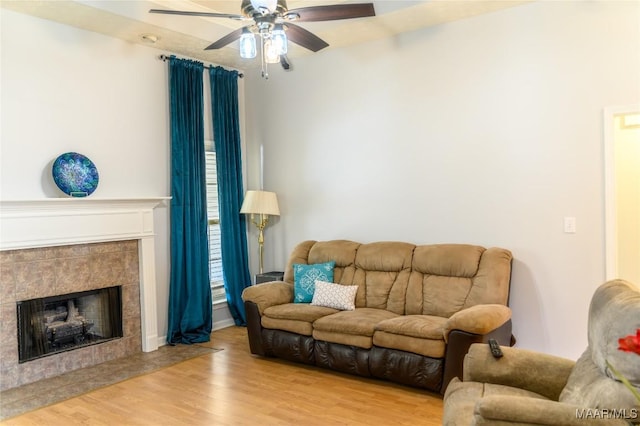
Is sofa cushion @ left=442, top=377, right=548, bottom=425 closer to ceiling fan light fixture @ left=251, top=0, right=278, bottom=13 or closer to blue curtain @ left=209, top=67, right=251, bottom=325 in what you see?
ceiling fan light fixture @ left=251, top=0, right=278, bottom=13

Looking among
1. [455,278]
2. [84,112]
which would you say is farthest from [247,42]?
→ [455,278]

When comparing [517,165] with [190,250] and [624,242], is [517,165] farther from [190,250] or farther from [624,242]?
[190,250]

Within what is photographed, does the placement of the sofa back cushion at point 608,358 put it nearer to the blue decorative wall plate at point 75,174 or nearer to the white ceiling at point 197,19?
the white ceiling at point 197,19

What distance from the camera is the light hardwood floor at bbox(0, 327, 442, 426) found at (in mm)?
3266

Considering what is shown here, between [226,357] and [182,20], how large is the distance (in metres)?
3.19

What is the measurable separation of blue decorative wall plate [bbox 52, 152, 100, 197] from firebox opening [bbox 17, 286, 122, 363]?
94cm

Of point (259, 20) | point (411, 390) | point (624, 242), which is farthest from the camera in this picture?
point (624, 242)

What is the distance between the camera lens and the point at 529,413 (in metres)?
1.82

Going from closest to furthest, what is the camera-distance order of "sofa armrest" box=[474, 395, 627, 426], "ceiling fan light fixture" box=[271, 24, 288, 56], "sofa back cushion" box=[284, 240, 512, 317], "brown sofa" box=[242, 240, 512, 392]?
"sofa armrest" box=[474, 395, 627, 426] → "ceiling fan light fixture" box=[271, 24, 288, 56] → "brown sofa" box=[242, 240, 512, 392] → "sofa back cushion" box=[284, 240, 512, 317]

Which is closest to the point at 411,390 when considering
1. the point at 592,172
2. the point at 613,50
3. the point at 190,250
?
the point at 592,172

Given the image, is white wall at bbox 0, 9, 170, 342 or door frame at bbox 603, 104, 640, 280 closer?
door frame at bbox 603, 104, 640, 280

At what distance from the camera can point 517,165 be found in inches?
165

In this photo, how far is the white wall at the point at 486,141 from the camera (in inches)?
151

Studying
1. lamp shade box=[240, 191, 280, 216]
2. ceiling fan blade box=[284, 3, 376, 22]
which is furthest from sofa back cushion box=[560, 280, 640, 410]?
lamp shade box=[240, 191, 280, 216]
